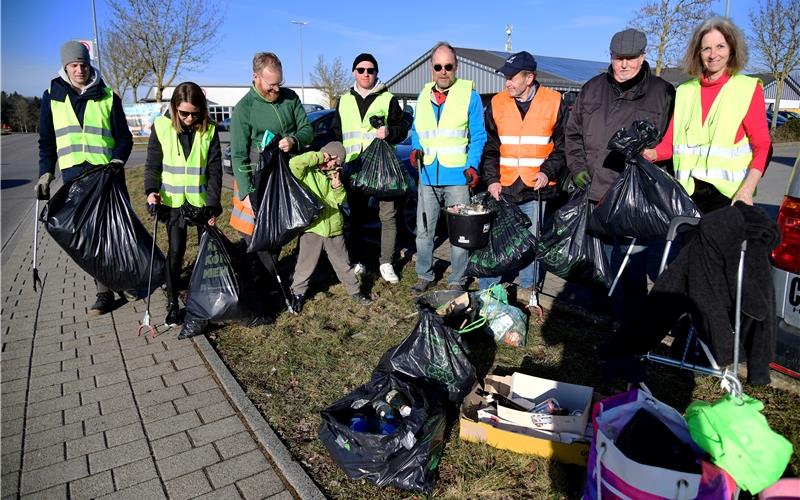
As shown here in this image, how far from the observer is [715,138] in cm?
309

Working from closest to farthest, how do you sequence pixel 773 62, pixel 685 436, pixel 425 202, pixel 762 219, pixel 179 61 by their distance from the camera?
pixel 685 436 → pixel 762 219 → pixel 425 202 → pixel 773 62 → pixel 179 61

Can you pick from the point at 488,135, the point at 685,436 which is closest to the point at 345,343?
the point at 488,135

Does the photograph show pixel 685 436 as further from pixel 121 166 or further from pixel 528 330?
pixel 121 166

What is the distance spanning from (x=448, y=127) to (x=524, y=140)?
69 cm

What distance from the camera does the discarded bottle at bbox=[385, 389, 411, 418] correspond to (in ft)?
8.49

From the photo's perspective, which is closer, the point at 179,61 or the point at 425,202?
the point at 425,202

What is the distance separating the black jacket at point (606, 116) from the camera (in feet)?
11.2

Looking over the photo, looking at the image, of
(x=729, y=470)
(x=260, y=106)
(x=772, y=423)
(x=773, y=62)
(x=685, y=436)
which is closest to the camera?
(x=729, y=470)

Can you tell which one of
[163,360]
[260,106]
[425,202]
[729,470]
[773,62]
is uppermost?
[773,62]

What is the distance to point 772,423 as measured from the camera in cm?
283

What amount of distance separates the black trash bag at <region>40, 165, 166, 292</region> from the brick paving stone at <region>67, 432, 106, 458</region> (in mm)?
1571

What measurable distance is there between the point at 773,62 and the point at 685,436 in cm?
2970

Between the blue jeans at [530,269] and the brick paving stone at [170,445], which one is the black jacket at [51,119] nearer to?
the brick paving stone at [170,445]

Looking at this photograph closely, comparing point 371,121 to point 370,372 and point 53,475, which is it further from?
point 53,475
